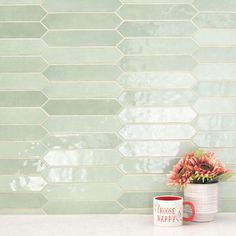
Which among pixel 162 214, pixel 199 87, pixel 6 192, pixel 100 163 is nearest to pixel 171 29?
pixel 199 87

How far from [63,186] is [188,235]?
0.49 metres

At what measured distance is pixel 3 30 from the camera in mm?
1641

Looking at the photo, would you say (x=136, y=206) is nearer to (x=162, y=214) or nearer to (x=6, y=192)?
(x=162, y=214)

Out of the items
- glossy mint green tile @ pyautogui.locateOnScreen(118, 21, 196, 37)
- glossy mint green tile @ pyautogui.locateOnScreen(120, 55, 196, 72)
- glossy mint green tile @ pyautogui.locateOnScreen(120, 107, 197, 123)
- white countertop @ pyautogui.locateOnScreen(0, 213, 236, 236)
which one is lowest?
white countertop @ pyautogui.locateOnScreen(0, 213, 236, 236)

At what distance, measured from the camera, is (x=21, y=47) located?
64.6 inches

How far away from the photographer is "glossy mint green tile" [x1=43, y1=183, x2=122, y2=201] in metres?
1.63

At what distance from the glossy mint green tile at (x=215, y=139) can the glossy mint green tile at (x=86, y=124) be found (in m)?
0.28

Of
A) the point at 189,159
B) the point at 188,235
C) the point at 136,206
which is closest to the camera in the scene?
the point at 188,235

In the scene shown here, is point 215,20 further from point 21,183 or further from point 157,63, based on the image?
point 21,183

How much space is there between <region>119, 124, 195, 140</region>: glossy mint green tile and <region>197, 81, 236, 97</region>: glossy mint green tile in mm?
133

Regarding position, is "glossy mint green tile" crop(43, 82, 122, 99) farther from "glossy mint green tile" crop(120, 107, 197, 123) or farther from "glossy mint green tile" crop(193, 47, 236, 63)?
"glossy mint green tile" crop(193, 47, 236, 63)

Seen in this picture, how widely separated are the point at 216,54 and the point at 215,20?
117mm

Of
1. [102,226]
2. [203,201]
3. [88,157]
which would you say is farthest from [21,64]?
[203,201]

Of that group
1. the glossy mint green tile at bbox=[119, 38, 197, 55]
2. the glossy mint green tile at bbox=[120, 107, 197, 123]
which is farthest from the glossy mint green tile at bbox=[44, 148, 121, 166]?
the glossy mint green tile at bbox=[119, 38, 197, 55]
